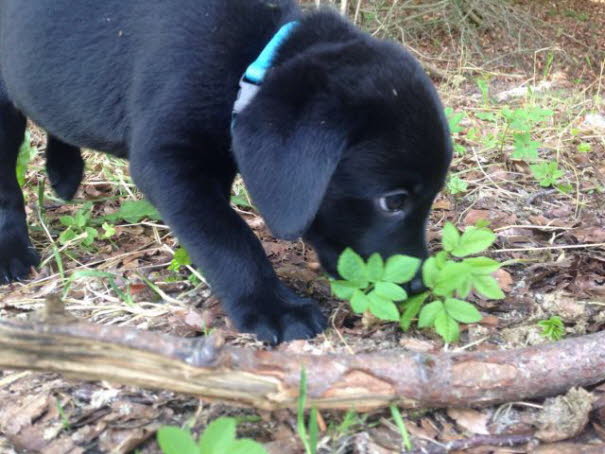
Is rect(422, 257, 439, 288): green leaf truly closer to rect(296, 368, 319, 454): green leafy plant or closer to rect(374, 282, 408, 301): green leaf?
rect(374, 282, 408, 301): green leaf

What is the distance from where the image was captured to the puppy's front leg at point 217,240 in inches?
91.1

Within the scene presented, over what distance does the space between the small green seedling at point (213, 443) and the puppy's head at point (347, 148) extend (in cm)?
84

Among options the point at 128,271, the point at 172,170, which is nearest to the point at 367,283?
the point at 172,170

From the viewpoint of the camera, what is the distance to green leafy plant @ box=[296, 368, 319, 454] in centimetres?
154

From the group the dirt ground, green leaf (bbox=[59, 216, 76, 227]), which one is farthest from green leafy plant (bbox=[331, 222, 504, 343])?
green leaf (bbox=[59, 216, 76, 227])

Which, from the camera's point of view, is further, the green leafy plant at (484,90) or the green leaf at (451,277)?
the green leafy plant at (484,90)

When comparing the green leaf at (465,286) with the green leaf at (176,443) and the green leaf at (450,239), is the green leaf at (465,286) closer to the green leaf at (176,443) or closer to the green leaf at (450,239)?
the green leaf at (450,239)

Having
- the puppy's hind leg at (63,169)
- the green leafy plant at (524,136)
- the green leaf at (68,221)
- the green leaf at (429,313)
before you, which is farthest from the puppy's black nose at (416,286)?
the puppy's hind leg at (63,169)

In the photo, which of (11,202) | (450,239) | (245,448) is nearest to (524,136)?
(450,239)

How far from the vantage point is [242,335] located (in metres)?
2.26

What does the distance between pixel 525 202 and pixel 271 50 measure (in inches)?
72.1

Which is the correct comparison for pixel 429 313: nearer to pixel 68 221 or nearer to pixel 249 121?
pixel 249 121

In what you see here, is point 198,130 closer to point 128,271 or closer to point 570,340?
point 128,271

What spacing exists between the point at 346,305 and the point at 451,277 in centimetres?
55
